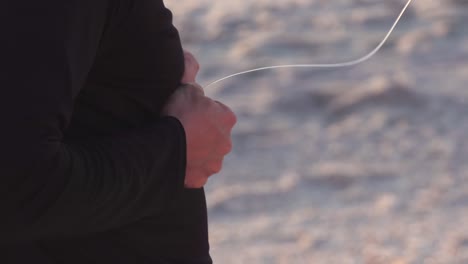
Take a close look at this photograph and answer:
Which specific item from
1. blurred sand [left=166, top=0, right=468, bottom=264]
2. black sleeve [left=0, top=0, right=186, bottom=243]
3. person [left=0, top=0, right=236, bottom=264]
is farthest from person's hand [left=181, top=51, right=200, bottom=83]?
blurred sand [left=166, top=0, right=468, bottom=264]

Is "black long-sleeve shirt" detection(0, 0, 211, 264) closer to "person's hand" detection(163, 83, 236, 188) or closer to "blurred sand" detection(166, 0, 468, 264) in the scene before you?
"person's hand" detection(163, 83, 236, 188)

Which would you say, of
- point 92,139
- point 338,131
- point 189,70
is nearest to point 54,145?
point 92,139

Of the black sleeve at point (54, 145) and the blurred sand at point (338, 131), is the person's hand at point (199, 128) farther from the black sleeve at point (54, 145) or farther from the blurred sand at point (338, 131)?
the blurred sand at point (338, 131)

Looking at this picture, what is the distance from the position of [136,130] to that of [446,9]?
12.1 feet

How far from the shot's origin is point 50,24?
0.96 m

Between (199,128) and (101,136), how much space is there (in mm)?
109

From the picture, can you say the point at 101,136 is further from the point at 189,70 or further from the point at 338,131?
the point at 338,131

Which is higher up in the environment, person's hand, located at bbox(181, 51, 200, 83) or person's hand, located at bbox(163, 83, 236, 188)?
person's hand, located at bbox(181, 51, 200, 83)

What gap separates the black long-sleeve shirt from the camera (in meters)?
0.96

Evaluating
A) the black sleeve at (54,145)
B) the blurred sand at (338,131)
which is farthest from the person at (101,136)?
the blurred sand at (338,131)

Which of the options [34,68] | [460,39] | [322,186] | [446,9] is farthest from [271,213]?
[34,68]

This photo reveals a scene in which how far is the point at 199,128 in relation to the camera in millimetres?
1180

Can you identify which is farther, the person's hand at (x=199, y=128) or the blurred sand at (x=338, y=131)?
the blurred sand at (x=338, y=131)

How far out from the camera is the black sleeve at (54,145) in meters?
0.95
